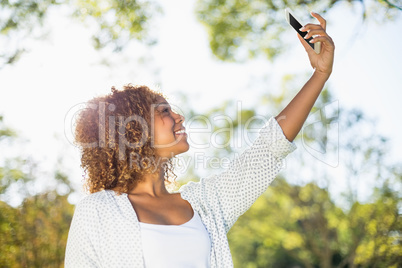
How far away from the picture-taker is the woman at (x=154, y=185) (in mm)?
1666

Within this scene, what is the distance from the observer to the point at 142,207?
1855 mm

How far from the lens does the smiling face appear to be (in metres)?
2.02

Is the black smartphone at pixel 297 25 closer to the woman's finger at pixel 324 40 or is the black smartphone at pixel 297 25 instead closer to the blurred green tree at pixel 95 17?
the woman's finger at pixel 324 40

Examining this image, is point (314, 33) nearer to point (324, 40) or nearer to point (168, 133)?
Answer: point (324, 40)

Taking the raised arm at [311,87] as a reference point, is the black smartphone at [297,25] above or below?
above

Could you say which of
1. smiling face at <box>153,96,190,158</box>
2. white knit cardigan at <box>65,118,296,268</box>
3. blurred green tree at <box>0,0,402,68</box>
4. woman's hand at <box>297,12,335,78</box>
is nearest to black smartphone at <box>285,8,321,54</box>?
woman's hand at <box>297,12,335,78</box>

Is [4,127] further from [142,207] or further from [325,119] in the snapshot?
[325,119]

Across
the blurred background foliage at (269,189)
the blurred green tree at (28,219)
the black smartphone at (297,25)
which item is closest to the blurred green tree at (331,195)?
the blurred background foliage at (269,189)

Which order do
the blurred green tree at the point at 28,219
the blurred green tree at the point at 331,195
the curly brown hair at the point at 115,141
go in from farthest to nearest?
the blurred green tree at the point at 331,195 < the blurred green tree at the point at 28,219 < the curly brown hair at the point at 115,141

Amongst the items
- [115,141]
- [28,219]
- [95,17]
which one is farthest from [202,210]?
[28,219]

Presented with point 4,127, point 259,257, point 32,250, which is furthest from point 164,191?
point 259,257

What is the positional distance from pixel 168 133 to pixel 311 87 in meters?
0.68

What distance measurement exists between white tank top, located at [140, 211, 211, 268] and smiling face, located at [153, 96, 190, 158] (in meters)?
0.39

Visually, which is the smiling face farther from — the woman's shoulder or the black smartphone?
the black smartphone
